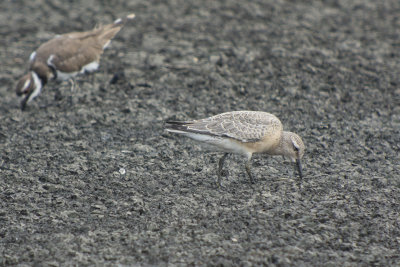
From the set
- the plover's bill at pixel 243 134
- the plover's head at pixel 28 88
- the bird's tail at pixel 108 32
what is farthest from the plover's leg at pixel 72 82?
the plover's bill at pixel 243 134

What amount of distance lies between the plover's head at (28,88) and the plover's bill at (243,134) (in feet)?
10.3

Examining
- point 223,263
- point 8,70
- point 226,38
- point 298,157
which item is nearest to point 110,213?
point 223,263

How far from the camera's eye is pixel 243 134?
19.2ft

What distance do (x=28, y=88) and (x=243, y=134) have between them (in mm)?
3960

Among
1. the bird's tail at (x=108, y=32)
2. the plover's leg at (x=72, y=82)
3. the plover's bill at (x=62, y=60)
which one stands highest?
the bird's tail at (x=108, y=32)

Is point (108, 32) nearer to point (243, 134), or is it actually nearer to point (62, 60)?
point (62, 60)

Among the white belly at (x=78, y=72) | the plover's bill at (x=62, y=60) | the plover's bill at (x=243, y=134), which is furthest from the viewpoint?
the white belly at (x=78, y=72)

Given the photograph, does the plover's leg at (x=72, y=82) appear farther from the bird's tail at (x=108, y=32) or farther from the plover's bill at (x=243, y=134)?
the plover's bill at (x=243, y=134)

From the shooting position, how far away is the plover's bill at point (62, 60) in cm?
810

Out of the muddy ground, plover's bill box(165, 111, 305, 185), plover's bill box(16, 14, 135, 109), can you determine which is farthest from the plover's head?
plover's bill box(165, 111, 305, 185)

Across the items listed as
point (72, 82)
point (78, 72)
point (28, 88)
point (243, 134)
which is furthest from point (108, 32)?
point (243, 134)

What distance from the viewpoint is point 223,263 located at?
470 cm

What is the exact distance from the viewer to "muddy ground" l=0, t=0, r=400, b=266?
505 cm

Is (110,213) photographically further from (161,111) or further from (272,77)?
(272,77)
